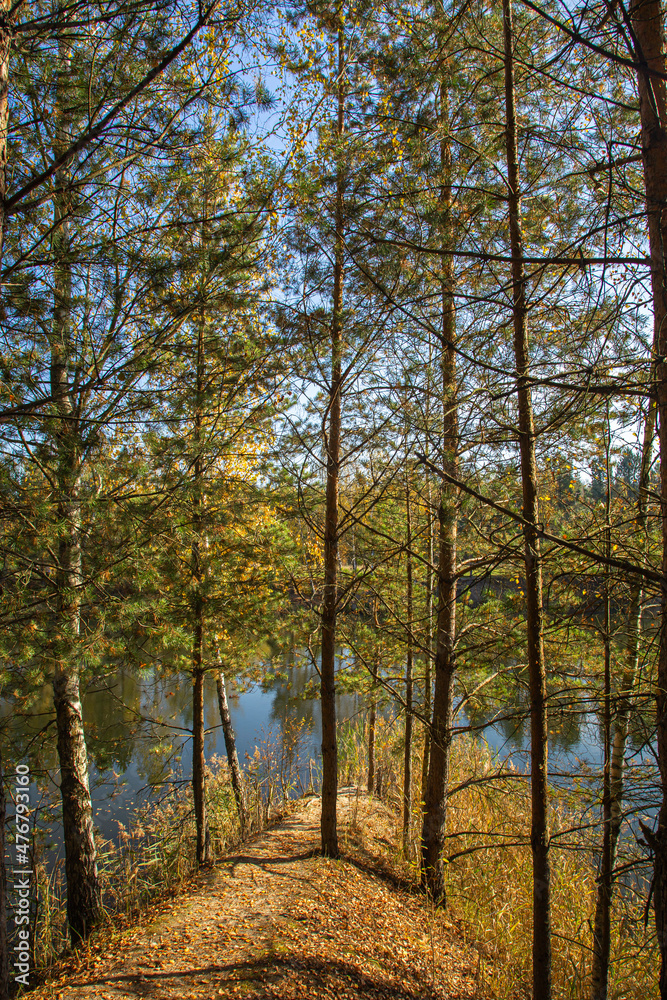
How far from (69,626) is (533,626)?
3798 mm

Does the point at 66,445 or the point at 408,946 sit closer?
the point at 66,445

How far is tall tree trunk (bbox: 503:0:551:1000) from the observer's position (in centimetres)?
330

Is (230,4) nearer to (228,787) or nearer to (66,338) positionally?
(66,338)

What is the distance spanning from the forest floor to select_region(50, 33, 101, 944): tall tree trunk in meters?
0.53

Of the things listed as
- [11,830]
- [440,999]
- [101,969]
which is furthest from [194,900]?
[440,999]

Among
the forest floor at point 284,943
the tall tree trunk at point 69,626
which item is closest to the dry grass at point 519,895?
the forest floor at point 284,943

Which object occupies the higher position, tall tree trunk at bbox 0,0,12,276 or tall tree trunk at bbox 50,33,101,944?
tall tree trunk at bbox 0,0,12,276

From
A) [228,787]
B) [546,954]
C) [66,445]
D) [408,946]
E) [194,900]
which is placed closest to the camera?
[546,954]

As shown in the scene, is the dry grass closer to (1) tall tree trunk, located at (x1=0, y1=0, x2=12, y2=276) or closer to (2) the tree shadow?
(2) the tree shadow

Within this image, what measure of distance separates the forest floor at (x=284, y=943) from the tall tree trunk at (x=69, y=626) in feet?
1.75

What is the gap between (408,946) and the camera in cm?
477

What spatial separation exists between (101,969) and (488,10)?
27.1 feet

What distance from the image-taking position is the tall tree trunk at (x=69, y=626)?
367cm

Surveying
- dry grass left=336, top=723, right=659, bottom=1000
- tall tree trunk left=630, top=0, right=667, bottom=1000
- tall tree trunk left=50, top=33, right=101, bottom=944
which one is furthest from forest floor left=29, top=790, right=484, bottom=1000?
tall tree trunk left=630, top=0, right=667, bottom=1000
